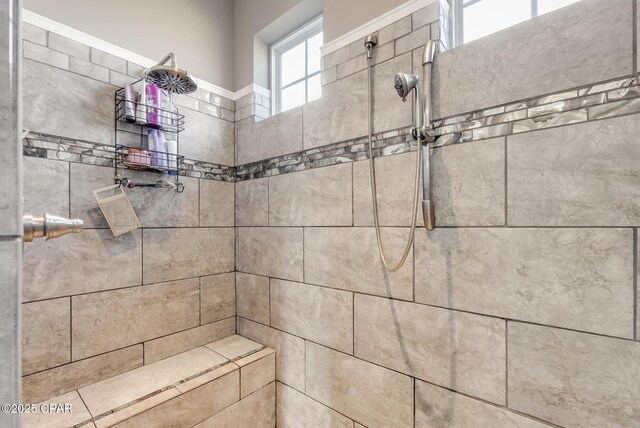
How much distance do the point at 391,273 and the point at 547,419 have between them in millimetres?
640

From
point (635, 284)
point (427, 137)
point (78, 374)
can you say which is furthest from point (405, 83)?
point (78, 374)

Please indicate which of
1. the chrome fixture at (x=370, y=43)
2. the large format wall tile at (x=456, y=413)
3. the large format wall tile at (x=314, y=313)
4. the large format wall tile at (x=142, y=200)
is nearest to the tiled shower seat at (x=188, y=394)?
the large format wall tile at (x=314, y=313)

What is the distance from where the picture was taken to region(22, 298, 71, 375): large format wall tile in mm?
1247

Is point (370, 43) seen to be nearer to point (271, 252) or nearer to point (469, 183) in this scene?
point (469, 183)

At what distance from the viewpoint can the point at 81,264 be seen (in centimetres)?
138

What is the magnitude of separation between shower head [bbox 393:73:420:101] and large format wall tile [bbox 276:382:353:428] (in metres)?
1.42

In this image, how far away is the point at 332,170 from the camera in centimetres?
145

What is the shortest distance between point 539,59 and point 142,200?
1776mm

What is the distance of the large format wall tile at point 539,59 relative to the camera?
0.83 m

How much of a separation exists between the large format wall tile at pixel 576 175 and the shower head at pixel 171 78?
1.42 meters

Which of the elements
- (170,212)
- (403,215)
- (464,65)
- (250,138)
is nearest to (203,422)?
(170,212)

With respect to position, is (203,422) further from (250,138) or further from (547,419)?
(250,138)

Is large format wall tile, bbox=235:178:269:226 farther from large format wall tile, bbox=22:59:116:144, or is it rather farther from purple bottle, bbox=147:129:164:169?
large format wall tile, bbox=22:59:116:144

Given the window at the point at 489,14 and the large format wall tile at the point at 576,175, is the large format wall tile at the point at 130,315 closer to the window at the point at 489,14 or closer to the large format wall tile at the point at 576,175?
the large format wall tile at the point at 576,175
